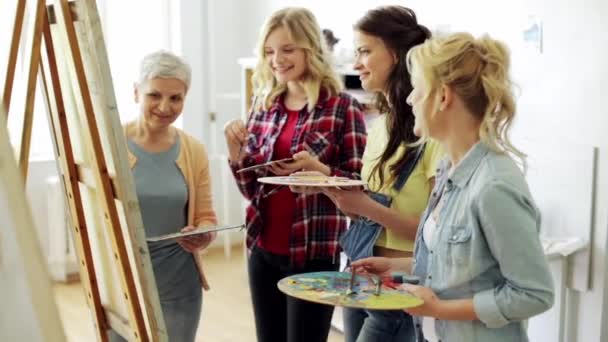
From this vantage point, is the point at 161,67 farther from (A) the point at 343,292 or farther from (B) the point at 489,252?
(B) the point at 489,252

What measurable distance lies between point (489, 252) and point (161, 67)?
3.43 feet

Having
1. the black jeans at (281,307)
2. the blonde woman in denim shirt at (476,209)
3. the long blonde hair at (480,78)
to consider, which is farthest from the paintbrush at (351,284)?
the black jeans at (281,307)

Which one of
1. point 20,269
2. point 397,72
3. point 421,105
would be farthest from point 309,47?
point 20,269

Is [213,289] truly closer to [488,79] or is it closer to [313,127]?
[313,127]

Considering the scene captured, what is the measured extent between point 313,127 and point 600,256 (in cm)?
128

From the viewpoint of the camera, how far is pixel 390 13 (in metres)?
1.75

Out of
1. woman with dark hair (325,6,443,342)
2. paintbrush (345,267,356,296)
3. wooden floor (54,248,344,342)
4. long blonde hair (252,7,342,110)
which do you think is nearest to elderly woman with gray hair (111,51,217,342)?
long blonde hair (252,7,342,110)

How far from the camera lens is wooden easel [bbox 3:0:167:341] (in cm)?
138

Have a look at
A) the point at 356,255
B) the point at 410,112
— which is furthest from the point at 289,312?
the point at 410,112

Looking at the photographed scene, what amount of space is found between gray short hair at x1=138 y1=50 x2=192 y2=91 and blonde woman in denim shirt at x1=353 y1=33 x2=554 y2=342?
755 millimetres

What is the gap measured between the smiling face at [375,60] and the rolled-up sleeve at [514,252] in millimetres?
563

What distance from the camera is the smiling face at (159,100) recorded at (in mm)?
1899

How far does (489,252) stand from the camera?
50.9 inches

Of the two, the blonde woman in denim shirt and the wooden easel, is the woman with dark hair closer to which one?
the blonde woman in denim shirt
